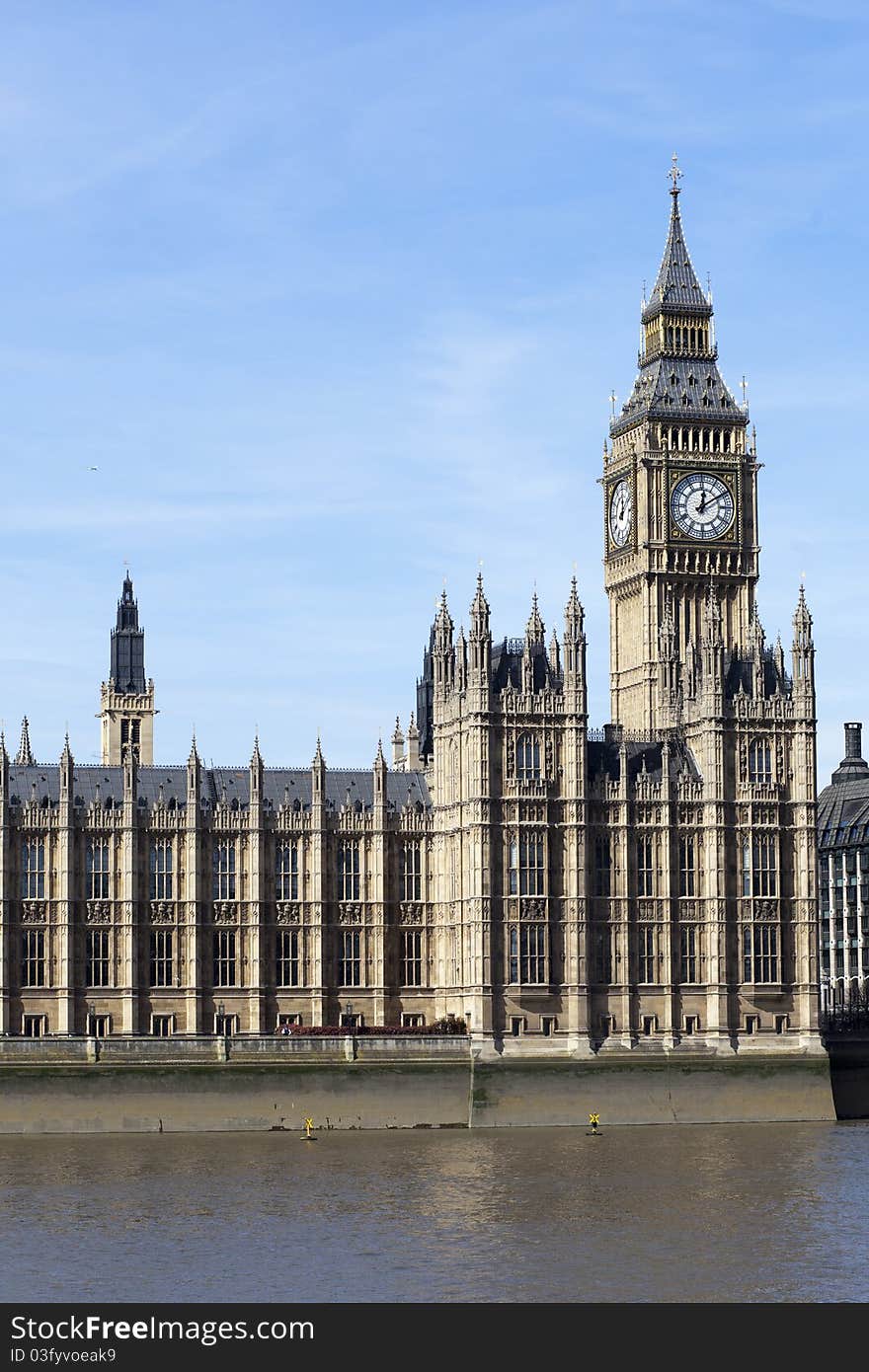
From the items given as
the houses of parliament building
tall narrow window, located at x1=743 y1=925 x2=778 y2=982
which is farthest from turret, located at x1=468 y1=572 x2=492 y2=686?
tall narrow window, located at x1=743 y1=925 x2=778 y2=982

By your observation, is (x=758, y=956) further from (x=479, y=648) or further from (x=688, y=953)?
(x=479, y=648)

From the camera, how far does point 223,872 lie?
449 ft

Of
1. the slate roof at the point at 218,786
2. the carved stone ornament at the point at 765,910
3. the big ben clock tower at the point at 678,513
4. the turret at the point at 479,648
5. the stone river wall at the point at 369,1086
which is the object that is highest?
the big ben clock tower at the point at 678,513

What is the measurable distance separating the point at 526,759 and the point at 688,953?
14.3 m

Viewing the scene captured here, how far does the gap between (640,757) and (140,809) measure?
90.4ft

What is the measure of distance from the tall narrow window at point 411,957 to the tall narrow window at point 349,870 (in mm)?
3115

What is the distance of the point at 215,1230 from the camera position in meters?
84.4

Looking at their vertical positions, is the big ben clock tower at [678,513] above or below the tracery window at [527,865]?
above

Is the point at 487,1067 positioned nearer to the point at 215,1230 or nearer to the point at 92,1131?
the point at 92,1131

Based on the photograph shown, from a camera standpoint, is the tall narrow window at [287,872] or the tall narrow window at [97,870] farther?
the tall narrow window at [287,872]

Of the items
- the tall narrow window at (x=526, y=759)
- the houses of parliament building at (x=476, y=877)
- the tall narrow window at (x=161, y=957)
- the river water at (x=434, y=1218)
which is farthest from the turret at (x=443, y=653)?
the river water at (x=434, y=1218)

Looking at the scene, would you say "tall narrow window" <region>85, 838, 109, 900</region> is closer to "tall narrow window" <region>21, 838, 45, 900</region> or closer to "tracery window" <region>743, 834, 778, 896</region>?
"tall narrow window" <region>21, 838, 45, 900</region>

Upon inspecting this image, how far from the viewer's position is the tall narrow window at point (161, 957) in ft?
446

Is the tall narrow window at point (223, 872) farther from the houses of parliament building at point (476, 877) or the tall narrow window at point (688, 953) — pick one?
the tall narrow window at point (688, 953)
